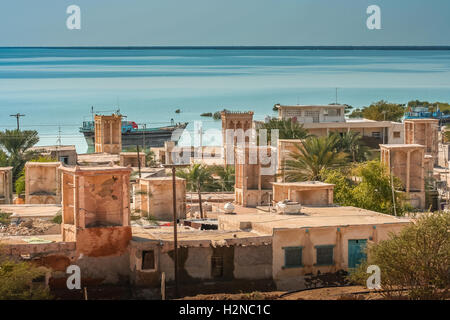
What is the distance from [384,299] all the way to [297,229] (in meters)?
3.46

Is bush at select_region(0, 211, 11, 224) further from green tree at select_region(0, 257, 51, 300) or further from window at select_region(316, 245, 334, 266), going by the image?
window at select_region(316, 245, 334, 266)

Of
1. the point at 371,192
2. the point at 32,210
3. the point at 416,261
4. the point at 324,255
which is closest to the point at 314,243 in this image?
the point at 324,255

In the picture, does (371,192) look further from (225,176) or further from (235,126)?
(235,126)

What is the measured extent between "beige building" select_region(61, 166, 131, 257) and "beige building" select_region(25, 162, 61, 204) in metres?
10.9

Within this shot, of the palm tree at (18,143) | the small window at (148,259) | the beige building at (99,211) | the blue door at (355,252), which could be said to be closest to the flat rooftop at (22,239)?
the beige building at (99,211)

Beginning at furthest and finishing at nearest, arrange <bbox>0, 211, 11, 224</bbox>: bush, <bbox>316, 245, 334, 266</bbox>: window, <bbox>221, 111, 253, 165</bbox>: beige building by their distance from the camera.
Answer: <bbox>221, 111, 253, 165</bbox>: beige building
<bbox>0, 211, 11, 224</bbox>: bush
<bbox>316, 245, 334, 266</bbox>: window

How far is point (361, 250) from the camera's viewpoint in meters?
18.1

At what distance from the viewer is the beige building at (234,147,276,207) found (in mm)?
29453

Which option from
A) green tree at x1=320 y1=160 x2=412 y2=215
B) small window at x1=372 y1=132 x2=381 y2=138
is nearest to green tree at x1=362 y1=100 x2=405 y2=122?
small window at x1=372 y1=132 x2=381 y2=138

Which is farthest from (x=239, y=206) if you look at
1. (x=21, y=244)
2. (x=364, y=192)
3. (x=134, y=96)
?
(x=134, y=96)

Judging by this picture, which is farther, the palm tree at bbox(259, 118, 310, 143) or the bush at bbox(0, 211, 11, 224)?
the palm tree at bbox(259, 118, 310, 143)

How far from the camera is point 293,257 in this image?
1781 centimetres

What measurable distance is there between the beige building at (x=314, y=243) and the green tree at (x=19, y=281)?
4742 millimetres

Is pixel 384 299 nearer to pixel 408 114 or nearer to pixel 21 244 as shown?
pixel 21 244
